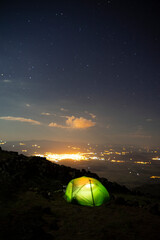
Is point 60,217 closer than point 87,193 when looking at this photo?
Yes

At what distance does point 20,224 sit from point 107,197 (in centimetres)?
624

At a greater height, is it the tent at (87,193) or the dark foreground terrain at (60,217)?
the tent at (87,193)

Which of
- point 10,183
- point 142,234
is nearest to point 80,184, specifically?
point 142,234

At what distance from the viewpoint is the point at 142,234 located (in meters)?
7.15

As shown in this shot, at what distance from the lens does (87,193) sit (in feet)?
35.7

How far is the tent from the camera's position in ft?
35.3

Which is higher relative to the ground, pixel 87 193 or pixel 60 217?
pixel 87 193

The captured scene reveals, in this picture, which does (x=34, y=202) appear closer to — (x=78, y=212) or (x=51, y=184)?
(x=78, y=212)

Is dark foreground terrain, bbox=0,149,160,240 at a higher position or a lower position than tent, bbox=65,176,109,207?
lower

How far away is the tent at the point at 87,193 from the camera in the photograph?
35.3 ft

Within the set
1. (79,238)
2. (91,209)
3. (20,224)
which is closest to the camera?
(79,238)

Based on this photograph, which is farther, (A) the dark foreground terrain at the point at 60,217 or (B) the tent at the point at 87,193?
(B) the tent at the point at 87,193

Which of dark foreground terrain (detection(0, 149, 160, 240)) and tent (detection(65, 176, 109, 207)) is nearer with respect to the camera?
dark foreground terrain (detection(0, 149, 160, 240))

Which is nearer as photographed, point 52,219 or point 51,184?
point 52,219
